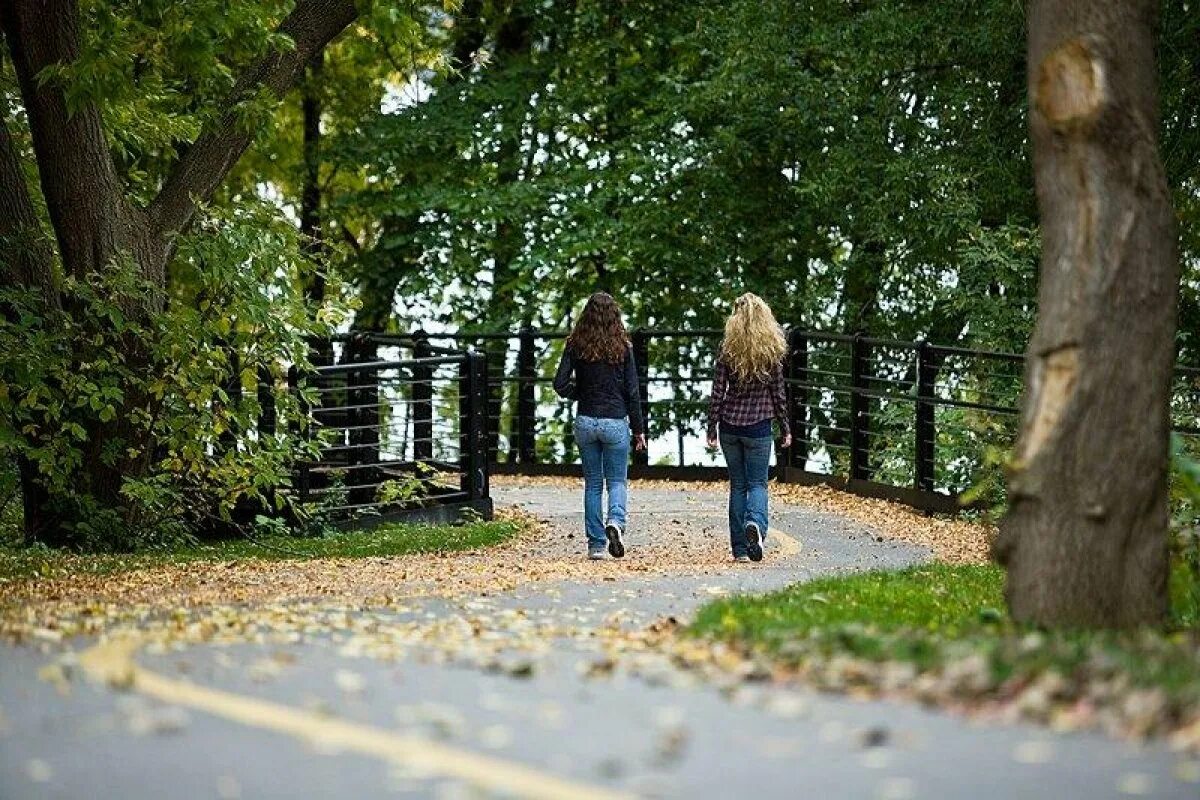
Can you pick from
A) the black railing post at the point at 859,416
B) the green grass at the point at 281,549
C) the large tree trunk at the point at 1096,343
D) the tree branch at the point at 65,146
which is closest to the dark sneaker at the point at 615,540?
the green grass at the point at 281,549

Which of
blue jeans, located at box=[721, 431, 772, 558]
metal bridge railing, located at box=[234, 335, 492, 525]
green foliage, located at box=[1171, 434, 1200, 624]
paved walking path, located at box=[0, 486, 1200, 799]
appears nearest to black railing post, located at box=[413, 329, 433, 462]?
metal bridge railing, located at box=[234, 335, 492, 525]

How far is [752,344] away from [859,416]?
6.77m

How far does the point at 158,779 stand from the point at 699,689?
212 cm

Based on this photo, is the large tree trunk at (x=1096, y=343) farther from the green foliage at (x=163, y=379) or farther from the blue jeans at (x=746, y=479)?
the green foliage at (x=163, y=379)

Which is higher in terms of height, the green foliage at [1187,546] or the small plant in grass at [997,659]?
the green foliage at [1187,546]

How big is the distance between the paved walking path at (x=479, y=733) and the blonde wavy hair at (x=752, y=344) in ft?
19.2

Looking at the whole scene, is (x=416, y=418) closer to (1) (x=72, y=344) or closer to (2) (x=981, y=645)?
(1) (x=72, y=344)

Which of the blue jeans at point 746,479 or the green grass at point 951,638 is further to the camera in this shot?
the blue jeans at point 746,479

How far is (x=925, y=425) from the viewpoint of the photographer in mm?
20703

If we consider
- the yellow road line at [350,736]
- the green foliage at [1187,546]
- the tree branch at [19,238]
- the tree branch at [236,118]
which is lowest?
the yellow road line at [350,736]

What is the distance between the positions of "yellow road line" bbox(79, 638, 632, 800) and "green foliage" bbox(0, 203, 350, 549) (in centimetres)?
789

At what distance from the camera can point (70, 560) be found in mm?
15359

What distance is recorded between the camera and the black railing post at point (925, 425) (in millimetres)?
20641

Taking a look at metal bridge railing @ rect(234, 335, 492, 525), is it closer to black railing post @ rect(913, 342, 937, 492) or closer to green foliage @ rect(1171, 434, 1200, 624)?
black railing post @ rect(913, 342, 937, 492)
